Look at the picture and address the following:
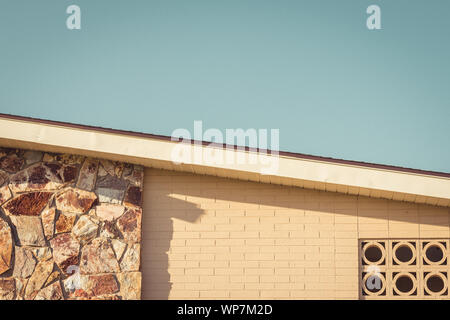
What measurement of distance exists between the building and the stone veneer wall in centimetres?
2

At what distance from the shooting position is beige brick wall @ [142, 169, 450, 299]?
978 centimetres

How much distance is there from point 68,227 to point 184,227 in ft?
5.83

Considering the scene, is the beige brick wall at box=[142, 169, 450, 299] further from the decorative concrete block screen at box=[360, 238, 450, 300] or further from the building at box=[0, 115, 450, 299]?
the decorative concrete block screen at box=[360, 238, 450, 300]

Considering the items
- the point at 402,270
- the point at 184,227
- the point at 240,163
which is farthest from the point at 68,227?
the point at 402,270

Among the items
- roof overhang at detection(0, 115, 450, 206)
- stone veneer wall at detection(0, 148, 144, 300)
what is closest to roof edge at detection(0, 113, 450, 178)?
roof overhang at detection(0, 115, 450, 206)

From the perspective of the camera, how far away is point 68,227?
10133 millimetres

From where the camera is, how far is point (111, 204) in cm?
1024

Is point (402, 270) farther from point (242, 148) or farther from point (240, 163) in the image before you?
point (242, 148)

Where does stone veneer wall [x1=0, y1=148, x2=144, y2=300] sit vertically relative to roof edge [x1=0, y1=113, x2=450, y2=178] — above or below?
below

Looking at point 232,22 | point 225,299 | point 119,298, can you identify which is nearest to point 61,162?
point 119,298

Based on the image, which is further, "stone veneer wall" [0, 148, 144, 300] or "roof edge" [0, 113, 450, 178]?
"stone veneer wall" [0, 148, 144, 300]

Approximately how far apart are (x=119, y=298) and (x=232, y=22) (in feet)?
184

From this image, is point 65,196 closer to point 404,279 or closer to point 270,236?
point 270,236
